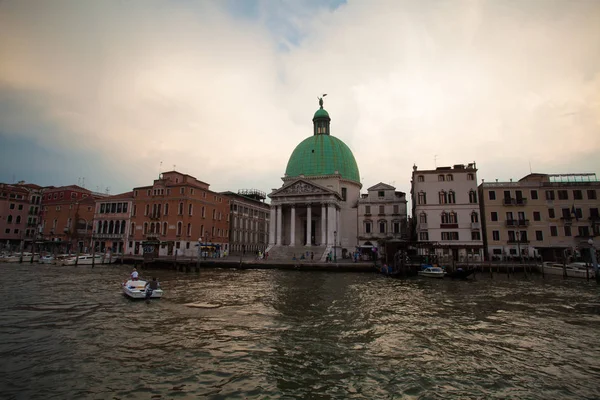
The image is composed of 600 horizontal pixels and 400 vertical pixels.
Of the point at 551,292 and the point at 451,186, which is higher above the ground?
the point at 451,186

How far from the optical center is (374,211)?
170 ft

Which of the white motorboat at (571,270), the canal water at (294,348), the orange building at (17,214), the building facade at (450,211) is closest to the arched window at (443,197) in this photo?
the building facade at (450,211)

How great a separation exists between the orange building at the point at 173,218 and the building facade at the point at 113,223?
3.46ft

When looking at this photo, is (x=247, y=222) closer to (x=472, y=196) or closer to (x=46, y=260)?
(x=46, y=260)

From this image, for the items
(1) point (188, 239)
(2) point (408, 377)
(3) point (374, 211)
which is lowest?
(2) point (408, 377)

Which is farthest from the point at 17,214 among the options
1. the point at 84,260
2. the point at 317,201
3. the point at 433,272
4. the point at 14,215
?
the point at 433,272

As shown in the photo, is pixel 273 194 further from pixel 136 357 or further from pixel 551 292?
pixel 136 357

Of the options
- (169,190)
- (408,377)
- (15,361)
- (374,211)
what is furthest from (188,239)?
(408,377)

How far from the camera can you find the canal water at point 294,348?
7824 mm

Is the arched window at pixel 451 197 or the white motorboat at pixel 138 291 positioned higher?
the arched window at pixel 451 197

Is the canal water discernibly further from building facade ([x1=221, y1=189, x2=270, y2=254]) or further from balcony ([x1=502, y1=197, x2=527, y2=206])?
building facade ([x1=221, y1=189, x2=270, y2=254])

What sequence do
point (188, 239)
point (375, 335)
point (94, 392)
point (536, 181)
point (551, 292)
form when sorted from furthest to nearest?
point (188, 239), point (536, 181), point (551, 292), point (375, 335), point (94, 392)

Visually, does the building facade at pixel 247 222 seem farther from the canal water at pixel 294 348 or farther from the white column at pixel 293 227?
the canal water at pixel 294 348

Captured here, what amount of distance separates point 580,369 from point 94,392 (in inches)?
485
